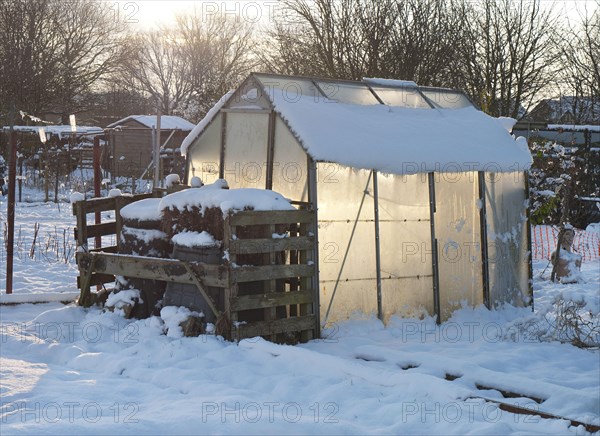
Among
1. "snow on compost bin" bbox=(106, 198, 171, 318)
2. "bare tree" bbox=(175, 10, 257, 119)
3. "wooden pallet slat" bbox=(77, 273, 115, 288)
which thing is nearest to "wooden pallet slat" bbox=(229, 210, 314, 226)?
"snow on compost bin" bbox=(106, 198, 171, 318)

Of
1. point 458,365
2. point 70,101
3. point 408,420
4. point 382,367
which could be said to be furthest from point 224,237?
point 70,101

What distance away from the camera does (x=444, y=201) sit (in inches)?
402

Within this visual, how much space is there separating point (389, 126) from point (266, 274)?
303 cm

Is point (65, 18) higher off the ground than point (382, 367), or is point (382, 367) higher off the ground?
point (65, 18)

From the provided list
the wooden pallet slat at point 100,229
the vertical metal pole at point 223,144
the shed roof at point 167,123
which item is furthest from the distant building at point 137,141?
the vertical metal pole at point 223,144

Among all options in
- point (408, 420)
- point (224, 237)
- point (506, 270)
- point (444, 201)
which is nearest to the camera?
point (408, 420)

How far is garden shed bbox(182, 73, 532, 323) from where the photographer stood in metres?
9.26

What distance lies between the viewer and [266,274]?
27.6ft

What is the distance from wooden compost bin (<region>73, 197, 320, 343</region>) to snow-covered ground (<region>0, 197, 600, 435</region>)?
357mm

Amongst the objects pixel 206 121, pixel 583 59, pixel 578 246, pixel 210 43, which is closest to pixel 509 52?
pixel 583 59

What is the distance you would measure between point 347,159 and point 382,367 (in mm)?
2669

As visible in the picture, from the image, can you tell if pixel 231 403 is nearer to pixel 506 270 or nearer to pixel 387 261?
pixel 387 261

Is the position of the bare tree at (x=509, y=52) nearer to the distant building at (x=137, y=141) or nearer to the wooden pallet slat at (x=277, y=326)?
the distant building at (x=137, y=141)

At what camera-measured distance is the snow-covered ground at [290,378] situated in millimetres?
5559
